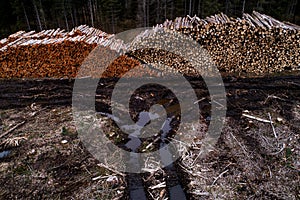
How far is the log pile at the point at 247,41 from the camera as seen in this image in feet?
22.4

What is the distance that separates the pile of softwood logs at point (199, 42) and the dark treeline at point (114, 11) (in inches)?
470

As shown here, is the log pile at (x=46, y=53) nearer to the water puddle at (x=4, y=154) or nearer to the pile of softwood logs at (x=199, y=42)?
the pile of softwood logs at (x=199, y=42)

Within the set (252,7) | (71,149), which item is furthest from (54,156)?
(252,7)

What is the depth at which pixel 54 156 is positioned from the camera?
388cm

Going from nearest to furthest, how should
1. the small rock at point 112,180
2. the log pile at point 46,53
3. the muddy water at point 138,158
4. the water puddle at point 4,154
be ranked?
the muddy water at point 138,158 → the small rock at point 112,180 → the water puddle at point 4,154 → the log pile at point 46,53

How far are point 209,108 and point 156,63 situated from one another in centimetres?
280

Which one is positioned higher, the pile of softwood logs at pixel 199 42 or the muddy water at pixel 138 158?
the pile of softwood logs at pixel 199 42

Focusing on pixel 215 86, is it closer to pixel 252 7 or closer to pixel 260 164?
pixel 260 164

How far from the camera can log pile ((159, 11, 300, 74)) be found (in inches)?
269

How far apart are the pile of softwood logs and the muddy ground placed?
6.23ft

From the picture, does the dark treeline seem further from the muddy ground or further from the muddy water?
the muddy water

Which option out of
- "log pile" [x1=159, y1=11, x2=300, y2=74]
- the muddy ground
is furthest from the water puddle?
"log pile" [x1=159, y1=11, x2=300, y2=74]

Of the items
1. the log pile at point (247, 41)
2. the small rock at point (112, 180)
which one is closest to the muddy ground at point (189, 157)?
the small rock at point (112, 180)

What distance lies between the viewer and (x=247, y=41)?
23.1ft
